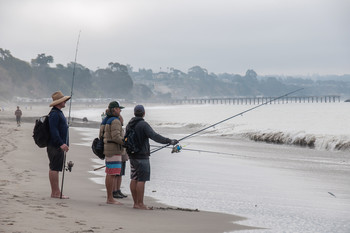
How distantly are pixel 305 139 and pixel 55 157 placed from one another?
20426 mm

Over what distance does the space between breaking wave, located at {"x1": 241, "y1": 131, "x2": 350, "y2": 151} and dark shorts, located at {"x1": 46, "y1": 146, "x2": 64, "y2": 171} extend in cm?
1744

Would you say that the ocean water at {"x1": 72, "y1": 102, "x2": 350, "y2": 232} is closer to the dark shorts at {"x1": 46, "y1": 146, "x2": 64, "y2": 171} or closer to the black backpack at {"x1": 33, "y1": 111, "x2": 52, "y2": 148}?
the dark shorts at {"x1": 46, "y1": 146, "x2": 64, "y2": 171}

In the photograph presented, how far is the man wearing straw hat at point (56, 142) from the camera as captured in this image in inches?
336

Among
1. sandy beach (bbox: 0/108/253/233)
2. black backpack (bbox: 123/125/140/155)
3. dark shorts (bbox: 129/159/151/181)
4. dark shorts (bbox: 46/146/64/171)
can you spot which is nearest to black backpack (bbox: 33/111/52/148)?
dark shorts (bbox: 46/146/64/171)

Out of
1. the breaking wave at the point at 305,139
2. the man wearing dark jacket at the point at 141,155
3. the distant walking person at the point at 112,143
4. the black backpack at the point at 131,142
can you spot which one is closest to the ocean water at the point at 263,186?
the man wearing dark jacket at the point at 141,155

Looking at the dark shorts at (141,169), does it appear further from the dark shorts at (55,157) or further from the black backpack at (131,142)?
the dark shorts at (55,157)

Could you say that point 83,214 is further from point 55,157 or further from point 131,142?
point 55,157

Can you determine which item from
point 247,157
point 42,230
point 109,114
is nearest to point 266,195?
point 109,114

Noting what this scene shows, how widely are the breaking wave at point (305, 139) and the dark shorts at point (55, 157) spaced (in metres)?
17.4

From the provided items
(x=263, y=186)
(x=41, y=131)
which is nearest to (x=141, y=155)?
(x=41, y=131)

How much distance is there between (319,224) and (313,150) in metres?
17.1

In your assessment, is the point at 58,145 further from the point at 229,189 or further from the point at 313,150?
the point at 313,150

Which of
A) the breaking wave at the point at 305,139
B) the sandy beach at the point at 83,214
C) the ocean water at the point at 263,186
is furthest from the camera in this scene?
the breaking wave at the point at 305,139

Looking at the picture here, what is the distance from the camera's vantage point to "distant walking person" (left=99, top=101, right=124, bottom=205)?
8.41m
